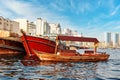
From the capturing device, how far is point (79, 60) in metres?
30.6

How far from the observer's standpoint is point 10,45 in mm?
45281

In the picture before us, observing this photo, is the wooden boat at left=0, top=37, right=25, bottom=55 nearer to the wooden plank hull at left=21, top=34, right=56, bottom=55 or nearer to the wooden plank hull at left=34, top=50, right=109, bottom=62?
the wooden plank hull at left=21, top=34, right=56, bottom=55

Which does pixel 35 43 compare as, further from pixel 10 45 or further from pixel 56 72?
pixel 56 72

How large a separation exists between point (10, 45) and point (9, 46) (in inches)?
12.3

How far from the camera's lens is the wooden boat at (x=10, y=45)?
44.4m

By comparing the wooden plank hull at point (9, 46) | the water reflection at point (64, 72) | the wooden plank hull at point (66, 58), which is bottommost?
the water reflection at point (64, 72)

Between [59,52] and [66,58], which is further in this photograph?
[59,52]

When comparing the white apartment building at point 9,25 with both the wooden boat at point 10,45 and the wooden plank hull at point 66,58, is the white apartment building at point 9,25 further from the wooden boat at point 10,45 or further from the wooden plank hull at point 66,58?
the wooden plank hull at point 66,58

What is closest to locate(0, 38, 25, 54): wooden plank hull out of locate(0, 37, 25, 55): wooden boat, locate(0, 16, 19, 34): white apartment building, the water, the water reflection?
locate(0, 37, 25, 55): wooden boat

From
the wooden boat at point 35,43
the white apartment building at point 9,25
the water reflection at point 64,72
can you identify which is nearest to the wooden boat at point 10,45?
the wooden boat at point 35,43

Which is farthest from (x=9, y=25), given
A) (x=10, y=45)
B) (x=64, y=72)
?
(x=64, y=72)

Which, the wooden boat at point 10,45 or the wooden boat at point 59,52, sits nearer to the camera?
the wooden boat at point 59,52

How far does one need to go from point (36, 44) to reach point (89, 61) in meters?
10.7

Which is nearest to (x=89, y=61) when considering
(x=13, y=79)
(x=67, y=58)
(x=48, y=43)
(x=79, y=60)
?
(x=79, y=60)
